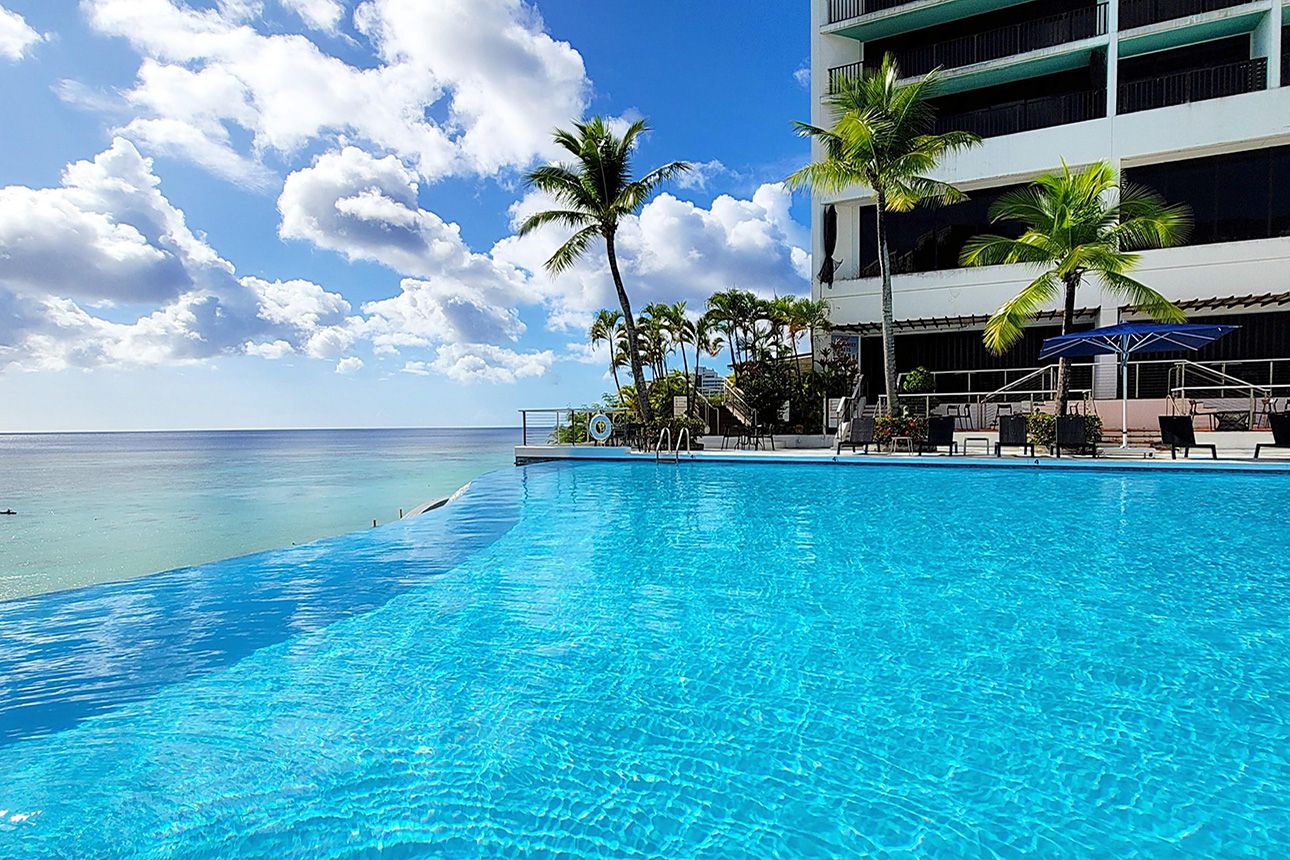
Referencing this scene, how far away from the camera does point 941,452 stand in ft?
44.0

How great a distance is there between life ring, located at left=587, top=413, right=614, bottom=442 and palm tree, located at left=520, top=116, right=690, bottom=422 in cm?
97

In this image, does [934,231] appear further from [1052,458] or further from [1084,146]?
[1052,458]

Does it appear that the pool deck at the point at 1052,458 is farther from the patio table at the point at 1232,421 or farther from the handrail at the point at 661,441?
the patio table at the point at 1232,421

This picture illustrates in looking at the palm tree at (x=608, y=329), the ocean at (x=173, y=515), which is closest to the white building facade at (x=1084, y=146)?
the palm tree at (x=608, y=329)

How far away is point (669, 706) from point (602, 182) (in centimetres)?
1538

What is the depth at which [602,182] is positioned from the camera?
16156mm

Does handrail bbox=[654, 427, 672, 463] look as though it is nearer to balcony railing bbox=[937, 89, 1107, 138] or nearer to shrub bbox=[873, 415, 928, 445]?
shrub bbox=[873, 415, 928, 445]

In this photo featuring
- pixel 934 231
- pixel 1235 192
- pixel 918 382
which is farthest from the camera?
pixel 934 231

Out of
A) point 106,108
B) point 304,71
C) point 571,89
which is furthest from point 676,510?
point 106,108

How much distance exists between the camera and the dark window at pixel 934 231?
61.8ft

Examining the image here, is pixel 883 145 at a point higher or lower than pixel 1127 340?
higher

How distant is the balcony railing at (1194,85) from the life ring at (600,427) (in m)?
16.6

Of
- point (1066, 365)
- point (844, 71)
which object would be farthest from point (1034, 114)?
point (1066, 365)

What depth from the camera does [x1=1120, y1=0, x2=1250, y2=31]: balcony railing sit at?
16828mm
